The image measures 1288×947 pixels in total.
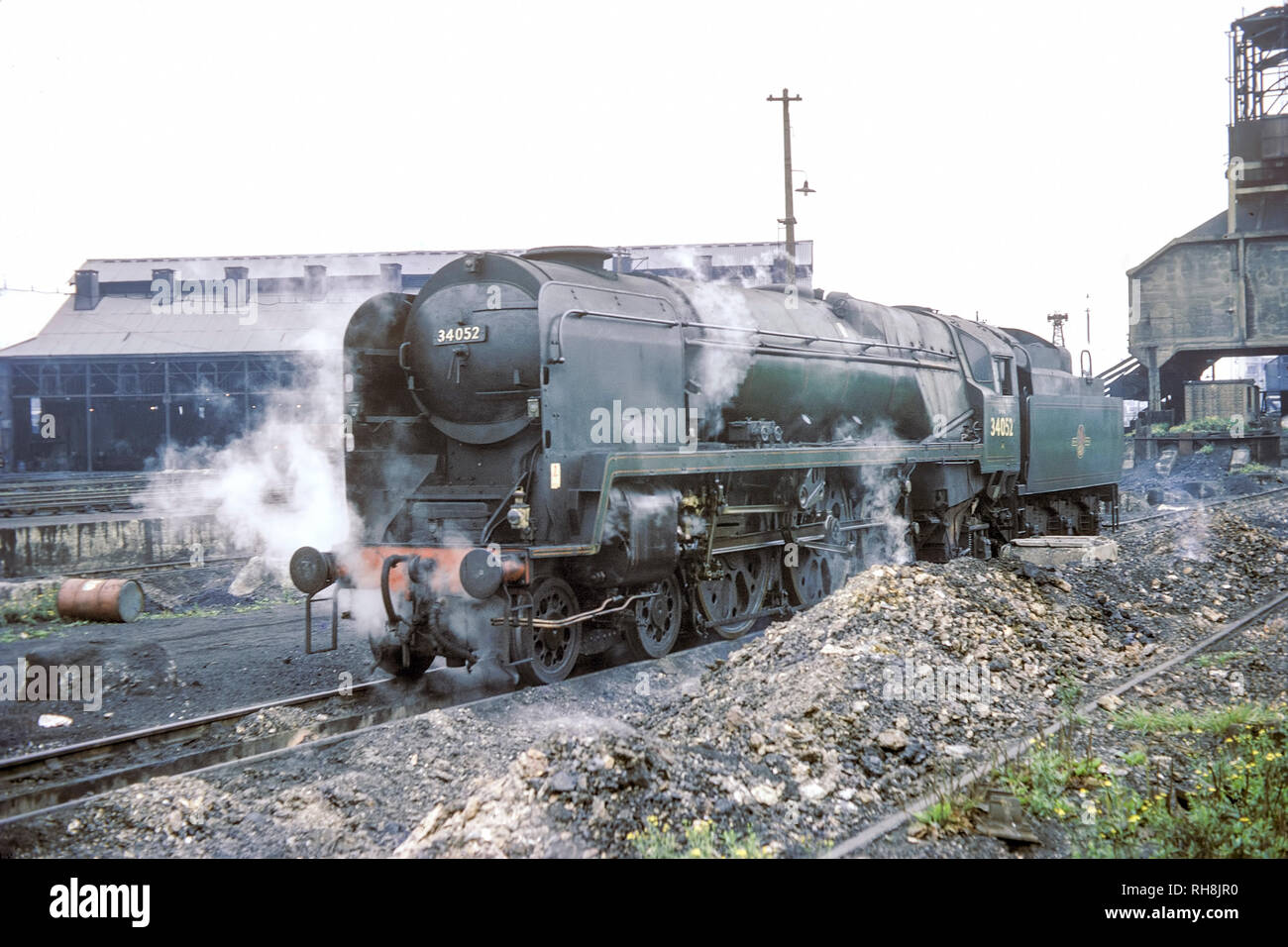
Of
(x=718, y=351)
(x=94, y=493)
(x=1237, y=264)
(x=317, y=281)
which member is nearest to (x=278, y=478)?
(x=94, y=493)

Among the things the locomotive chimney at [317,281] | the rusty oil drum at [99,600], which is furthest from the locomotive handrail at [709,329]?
the locomotive chimney at [317,281]

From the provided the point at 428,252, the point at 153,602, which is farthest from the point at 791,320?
the point at 428,252

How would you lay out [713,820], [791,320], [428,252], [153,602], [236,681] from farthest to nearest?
Answer: 1. [428,252]
2. [153,602]
3. [791,320]
4. [236,681]
5. [713,820]

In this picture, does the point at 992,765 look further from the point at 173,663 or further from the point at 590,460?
the point at 173,663

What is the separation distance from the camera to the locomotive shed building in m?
30.9

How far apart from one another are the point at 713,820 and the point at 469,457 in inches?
180

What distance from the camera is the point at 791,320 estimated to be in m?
10.1

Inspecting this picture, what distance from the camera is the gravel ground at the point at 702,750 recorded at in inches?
172

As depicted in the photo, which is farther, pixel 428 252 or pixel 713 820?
pixel 428 252

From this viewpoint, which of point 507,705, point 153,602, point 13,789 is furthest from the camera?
point 153,602

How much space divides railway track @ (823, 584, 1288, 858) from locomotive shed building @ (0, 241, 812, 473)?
2412 centimetres

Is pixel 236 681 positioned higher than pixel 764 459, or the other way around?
pixel 764 459

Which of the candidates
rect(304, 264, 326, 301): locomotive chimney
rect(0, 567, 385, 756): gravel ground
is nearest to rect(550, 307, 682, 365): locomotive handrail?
rect(0, 567, 385, 756): gravel ground
